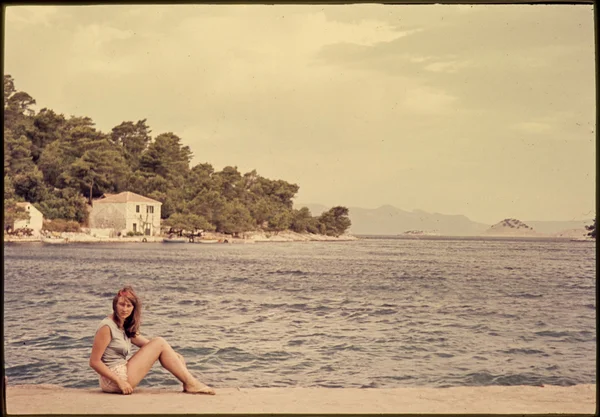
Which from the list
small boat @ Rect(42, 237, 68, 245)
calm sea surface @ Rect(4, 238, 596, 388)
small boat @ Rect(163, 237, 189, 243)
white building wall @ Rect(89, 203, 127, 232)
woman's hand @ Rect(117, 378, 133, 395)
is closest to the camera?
woman's hand @ Rect(117, 378, 133, 395)

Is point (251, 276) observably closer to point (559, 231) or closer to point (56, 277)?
point (56, 277)

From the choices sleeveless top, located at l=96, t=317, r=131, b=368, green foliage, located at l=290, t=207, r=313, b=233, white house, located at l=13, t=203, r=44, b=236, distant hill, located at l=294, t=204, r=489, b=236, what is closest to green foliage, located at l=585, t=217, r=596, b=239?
distant hill, located at l=294, t=204, r=489, b=236

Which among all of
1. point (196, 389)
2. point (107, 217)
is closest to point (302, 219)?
point (107, 217)

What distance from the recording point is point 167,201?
6664 millimetres

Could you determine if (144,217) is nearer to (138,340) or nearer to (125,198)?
(125,198)

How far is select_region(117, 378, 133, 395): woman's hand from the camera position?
11.9 feet

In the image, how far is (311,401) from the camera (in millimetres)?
3906

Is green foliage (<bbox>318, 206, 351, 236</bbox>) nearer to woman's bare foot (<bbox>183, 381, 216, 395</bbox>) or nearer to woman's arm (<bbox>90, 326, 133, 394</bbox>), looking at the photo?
woman's bare foot (<bbox>183, 381, 216, 395</bbox>)

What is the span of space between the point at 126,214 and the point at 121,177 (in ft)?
1.51

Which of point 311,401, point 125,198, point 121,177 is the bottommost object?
point 311,401

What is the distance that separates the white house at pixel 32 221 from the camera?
6109 mm

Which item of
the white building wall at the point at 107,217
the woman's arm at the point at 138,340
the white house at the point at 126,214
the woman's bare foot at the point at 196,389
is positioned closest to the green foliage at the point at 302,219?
the white house at the point at 126,214

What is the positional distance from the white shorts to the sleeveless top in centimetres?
2

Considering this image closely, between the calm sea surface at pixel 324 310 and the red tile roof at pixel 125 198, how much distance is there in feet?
1.29
